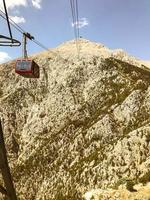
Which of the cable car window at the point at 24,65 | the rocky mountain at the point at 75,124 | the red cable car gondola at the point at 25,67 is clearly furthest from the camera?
the rocky mountain at the point at 75,124

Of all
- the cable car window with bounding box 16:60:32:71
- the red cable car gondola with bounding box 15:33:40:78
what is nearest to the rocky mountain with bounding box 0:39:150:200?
the red cable car gondola with bounding box 15:33:40:78

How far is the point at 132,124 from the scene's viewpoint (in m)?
83.6

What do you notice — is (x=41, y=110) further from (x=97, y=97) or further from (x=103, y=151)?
(x=103, y=151)

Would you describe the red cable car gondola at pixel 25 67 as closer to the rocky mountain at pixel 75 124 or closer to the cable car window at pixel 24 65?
the cable car window at pixel 24 65

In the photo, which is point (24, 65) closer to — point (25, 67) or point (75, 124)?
point (25, 67)

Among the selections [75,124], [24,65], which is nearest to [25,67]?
[24,65]

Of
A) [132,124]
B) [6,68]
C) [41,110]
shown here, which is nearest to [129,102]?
[132,124]

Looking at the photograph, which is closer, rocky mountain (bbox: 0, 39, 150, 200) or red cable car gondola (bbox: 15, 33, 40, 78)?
red cable car gondola (bbox: 15, 33, 40, 78)

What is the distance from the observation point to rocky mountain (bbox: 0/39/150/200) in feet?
240

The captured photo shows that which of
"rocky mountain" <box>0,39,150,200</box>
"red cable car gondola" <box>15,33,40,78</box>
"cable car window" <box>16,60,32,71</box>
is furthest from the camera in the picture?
"rocky mountain" <box>0,39,150,200</box>

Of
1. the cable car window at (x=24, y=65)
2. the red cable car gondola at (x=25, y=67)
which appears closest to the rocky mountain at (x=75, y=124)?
the red cable car gondola at (x=25, y=67)

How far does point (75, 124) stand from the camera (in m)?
95.1

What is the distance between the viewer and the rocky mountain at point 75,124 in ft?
240

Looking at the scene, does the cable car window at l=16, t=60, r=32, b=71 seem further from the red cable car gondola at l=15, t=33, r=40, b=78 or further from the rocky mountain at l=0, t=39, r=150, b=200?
the rocky mountain at l=0, t=39, r=150, b=200
